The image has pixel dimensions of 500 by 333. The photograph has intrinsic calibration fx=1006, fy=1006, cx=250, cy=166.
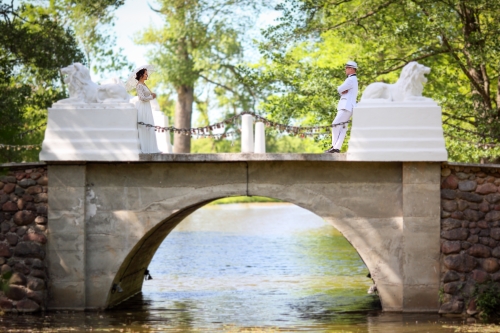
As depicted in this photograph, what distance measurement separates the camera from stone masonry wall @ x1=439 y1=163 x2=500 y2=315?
1291 cm

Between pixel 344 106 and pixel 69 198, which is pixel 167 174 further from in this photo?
pixel 344 106

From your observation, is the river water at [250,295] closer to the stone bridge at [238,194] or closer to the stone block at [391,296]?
the stone block at [391,296]

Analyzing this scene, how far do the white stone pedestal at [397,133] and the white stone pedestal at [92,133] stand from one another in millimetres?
2912

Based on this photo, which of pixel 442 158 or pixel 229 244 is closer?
pixel 442 158

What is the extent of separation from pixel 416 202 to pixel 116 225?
157 inches

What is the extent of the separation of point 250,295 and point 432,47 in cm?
677

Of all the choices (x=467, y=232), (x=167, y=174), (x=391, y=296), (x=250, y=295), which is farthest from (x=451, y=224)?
(x=250, y=295)

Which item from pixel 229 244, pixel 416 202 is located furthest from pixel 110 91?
pixel 229 244

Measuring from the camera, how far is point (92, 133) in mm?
13234

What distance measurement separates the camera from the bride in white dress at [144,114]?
1365cm

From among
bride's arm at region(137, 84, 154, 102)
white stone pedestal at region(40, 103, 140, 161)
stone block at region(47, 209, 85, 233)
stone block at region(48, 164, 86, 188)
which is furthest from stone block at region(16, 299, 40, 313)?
bride's arm at region(137, 84, 154, 102)

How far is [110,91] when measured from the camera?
44.0 feet

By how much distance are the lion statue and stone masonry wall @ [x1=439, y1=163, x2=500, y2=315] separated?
105 cm

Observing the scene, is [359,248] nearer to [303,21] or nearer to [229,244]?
[303,21]
